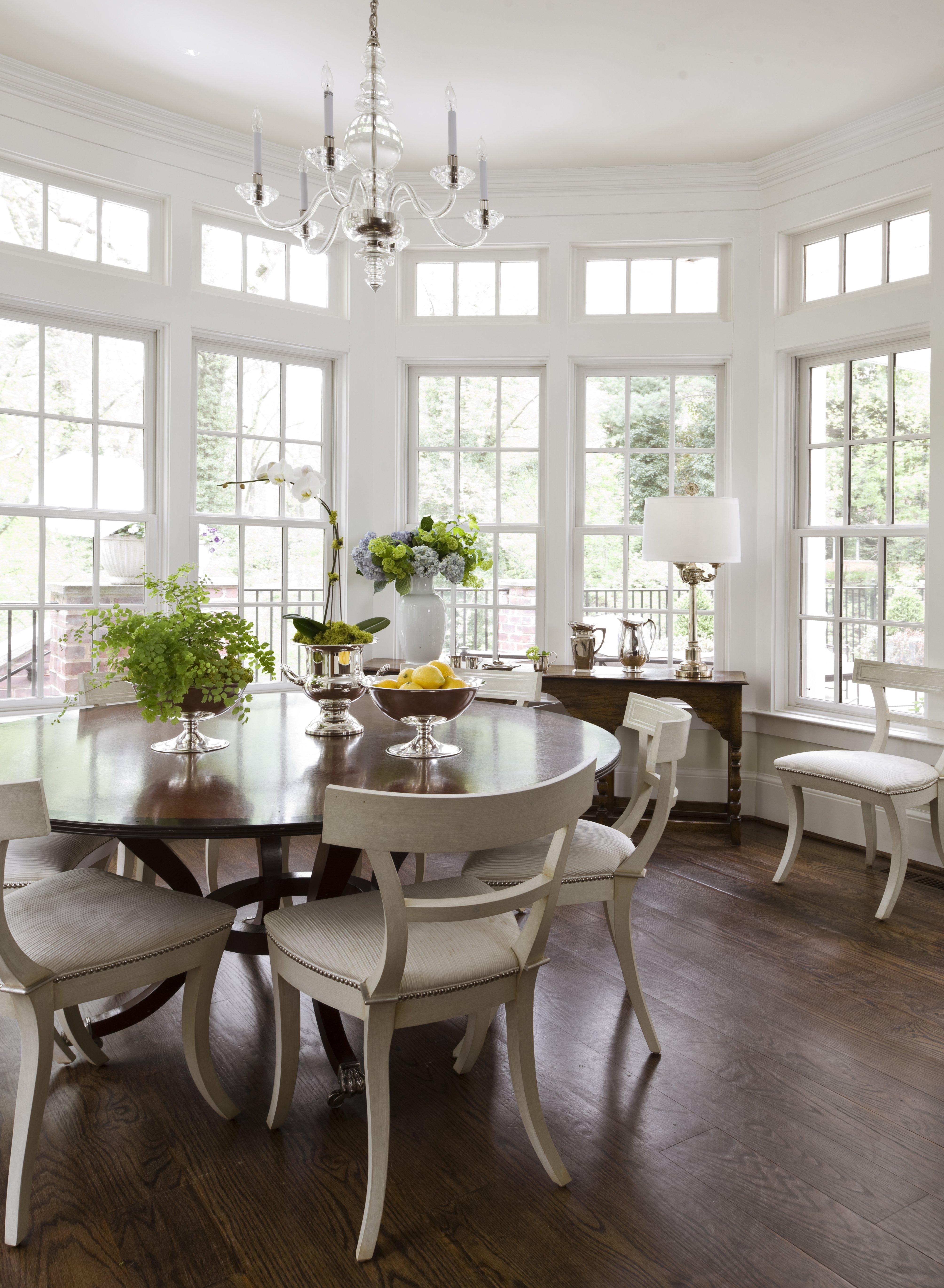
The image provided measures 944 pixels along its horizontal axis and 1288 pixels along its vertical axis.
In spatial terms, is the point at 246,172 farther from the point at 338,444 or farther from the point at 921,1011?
the point at 921,1011

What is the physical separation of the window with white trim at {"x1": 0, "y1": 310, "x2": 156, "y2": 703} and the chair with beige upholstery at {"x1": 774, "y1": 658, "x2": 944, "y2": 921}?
312cm

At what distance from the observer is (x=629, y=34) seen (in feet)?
11.4

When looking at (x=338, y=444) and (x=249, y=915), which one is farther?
(x=338, y=444)

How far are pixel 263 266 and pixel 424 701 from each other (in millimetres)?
3364

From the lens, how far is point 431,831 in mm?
1573

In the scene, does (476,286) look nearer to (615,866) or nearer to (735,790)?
(735,790)

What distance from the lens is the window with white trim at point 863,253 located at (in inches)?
163

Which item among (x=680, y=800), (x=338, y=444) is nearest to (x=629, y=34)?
(x=338, y=444)

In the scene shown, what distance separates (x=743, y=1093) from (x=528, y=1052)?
2.17 feet

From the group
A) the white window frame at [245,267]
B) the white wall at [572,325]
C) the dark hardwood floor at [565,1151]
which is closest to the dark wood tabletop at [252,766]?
the dark hardwood floor at [565,1151]

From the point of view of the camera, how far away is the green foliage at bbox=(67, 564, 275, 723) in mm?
2182

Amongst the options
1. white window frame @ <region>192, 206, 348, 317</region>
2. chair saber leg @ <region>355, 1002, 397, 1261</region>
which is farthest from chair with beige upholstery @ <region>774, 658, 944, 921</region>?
white window frame @ <region>192, 206, 348, 317</region>

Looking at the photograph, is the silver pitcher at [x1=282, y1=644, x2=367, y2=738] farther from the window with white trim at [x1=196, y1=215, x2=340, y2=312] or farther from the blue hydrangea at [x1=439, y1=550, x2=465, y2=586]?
the window with white trim at [x1=196, y1=215, x2=340, y2=312]

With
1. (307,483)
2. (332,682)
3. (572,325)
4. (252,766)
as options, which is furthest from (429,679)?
(572,325)
